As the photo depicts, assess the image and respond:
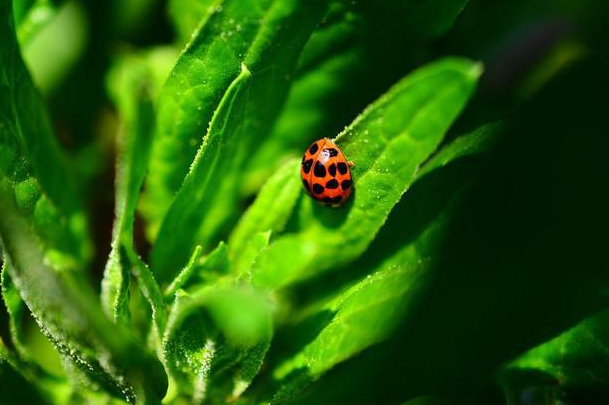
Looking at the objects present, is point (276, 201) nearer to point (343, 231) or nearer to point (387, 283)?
point (343, 231)

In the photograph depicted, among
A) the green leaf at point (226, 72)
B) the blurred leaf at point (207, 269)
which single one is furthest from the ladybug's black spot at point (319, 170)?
the blurred leaf at point (207, 269)

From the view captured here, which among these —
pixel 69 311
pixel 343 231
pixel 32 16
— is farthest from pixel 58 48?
pixel 69 311

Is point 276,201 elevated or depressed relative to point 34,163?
depressed

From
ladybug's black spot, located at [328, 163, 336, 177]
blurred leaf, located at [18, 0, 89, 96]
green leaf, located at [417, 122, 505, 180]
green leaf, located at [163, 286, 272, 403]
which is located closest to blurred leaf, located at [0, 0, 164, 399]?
green leaf, located at [163, 286, 272, 403]

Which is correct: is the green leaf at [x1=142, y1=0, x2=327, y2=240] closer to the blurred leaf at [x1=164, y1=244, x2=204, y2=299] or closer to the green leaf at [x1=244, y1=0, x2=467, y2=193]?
the green leaf at [x1=244, y1=0, x2=467, y2=193]

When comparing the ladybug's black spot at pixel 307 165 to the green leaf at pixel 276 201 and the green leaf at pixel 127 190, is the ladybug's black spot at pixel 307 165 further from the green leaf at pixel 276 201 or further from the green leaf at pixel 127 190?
the green leaf at pixel 127 190

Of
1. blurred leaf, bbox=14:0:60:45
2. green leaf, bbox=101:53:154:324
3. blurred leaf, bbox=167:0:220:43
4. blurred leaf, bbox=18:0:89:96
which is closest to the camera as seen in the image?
green leaf, bbox=101:53:154:324

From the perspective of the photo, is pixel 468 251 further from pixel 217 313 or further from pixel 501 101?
pixel 501 101
